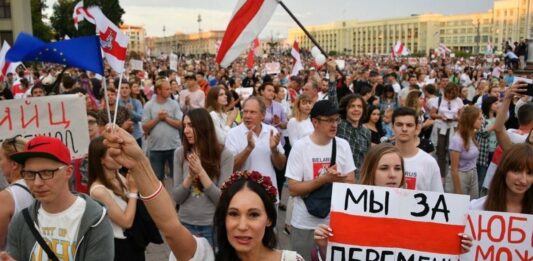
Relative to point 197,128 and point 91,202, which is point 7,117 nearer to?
point 197,128

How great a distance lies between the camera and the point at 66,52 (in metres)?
4.50

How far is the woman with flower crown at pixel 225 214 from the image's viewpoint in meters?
2.15

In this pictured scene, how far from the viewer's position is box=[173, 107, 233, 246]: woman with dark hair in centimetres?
418

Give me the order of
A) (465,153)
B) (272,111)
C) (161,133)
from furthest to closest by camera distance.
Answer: (272,111)
(161,133)
(465,153)

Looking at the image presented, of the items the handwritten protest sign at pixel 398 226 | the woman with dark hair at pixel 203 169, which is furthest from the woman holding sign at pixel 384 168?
the woman with dark hair at pixel 203 169

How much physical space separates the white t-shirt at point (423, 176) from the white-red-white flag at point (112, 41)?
2.65m

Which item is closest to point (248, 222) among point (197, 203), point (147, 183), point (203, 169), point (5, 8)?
point (147, 183)

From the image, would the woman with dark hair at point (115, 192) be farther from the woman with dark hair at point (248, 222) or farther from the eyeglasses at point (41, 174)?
the woman with dark hair at point (248, 222)

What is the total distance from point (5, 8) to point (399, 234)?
47.9 meters

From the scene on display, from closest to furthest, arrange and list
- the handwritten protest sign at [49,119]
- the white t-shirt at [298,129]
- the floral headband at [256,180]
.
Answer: the floral headband at [256,180], the handwritten protest sign at [49,119], the white t-shirt at [298,129]

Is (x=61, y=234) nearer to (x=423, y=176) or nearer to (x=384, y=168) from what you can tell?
(x=384, y=168)

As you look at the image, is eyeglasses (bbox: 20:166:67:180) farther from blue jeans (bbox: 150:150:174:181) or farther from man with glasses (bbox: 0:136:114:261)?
blue jeans (bbox: 150:150:174:181)

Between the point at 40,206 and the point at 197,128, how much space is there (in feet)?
5.26

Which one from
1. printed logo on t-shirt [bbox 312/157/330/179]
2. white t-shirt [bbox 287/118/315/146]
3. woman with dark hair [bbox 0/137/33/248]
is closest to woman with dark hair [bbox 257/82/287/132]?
white t-shirt [bbox 287/118/315/146]
